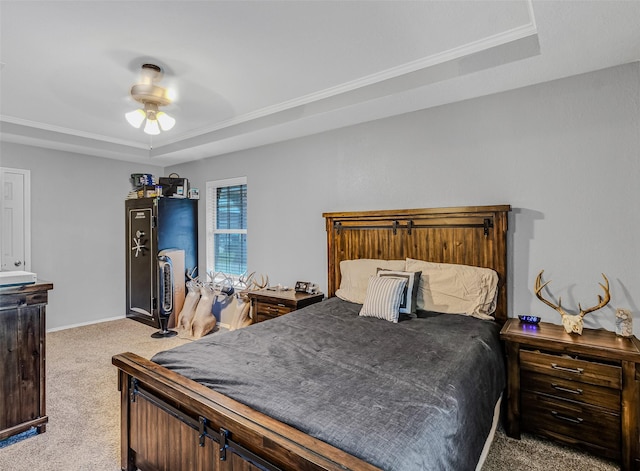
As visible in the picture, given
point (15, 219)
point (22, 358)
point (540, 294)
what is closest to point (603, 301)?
point (540, 294)

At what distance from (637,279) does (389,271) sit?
63.7 inches

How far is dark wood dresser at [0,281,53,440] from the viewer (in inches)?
85.4

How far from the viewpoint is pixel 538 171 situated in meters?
2.57

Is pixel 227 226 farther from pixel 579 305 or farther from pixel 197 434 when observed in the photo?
pixel 579 305

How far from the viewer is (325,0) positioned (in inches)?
72.9

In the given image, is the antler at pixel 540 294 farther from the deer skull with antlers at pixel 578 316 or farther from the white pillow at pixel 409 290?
the white pillow at pixel 409 290

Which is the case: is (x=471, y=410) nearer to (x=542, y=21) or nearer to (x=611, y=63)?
(x=542, y=21)

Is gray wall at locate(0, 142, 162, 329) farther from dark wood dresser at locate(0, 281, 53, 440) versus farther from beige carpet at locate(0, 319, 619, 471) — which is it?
dark wood dresser at locate(0, 281, 53, 440)

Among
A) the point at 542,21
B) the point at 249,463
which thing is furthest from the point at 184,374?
the point at 542,21

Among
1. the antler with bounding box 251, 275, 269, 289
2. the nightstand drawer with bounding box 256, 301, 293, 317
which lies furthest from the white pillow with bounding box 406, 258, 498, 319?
the antler with bounding box 251, 275, 269, 289

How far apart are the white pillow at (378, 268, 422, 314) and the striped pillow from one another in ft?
0.15

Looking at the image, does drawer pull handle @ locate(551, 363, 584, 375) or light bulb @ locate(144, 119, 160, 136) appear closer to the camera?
drawer pull handle @ locate(551, 363, 584, 375)

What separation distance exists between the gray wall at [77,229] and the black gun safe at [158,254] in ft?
0.75

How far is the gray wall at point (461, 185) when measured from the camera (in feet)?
7.61
